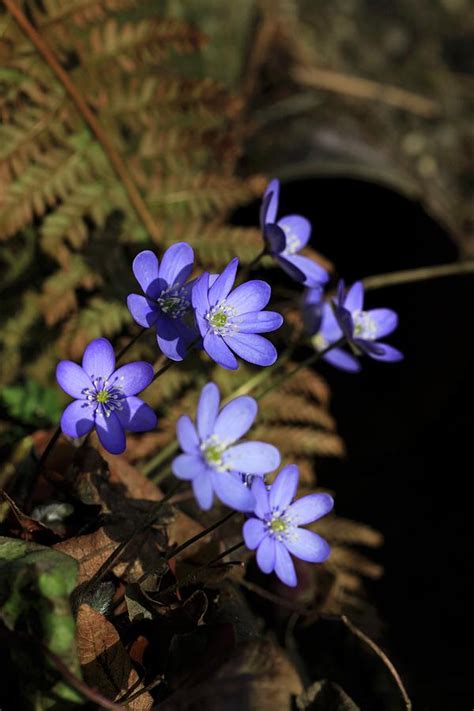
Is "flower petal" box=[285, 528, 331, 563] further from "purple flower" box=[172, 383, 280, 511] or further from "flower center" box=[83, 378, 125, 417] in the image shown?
"flower center" box=[83, 378, 125, 417]

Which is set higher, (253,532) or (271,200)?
(271,200)

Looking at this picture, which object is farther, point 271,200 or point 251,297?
point 271,200

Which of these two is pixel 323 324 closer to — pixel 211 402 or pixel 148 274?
pixel 148 274

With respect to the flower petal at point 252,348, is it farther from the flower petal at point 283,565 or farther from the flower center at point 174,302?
the flower petal at point 283,565

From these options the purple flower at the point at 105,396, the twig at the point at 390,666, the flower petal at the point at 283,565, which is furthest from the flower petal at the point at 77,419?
the twig at the point at 390,666

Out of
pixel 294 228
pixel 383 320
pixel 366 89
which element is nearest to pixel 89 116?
pixel 294 228

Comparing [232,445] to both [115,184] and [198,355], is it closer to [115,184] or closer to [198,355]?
[198,355]
